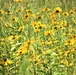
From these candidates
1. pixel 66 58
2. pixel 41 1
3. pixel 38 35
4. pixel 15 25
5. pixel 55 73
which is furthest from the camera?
pixel 41 1

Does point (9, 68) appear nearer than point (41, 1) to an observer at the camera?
Yes

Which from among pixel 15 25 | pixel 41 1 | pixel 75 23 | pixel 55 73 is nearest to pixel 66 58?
pixel 55 73

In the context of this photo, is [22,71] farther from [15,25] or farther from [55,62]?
[15,25]

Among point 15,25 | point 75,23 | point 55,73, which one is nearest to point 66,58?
point 55,73

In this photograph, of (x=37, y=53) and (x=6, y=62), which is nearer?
(x=6, y=62)

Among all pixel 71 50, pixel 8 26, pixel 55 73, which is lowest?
pixel 55 73

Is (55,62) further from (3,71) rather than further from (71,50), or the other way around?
(3,71)

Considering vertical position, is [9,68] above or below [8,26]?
below

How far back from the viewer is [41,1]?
485 cm

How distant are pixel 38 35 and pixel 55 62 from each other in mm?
515

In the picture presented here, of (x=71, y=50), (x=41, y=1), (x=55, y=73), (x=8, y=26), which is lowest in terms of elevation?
(x=55, y=73)

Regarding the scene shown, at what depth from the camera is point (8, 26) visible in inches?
120

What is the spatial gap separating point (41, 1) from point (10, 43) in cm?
248

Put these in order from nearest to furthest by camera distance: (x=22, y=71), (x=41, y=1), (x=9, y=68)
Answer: (x=22, y=71) < (x=9, y=68) < (x=41, y=1)
